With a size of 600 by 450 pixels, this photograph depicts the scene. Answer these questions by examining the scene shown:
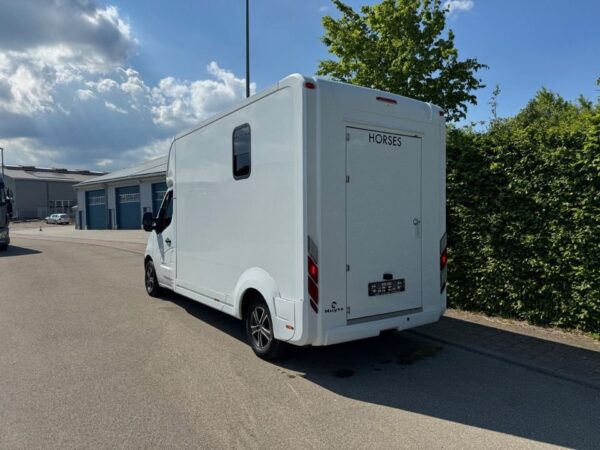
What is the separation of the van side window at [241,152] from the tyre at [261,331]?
57.3 inches

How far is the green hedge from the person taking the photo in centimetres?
536

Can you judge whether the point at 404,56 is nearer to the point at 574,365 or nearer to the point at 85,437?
the point at 574,365

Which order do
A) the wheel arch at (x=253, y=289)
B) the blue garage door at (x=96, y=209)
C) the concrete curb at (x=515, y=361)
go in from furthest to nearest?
the blue garage door at (x=96, y=209), the wheel arch at (x=253, y=289), the concrete curb at (x=515, y=361)

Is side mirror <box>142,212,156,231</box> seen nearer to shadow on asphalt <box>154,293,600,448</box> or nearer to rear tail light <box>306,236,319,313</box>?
shadow on asphalt <box>154,293,600,448</box>

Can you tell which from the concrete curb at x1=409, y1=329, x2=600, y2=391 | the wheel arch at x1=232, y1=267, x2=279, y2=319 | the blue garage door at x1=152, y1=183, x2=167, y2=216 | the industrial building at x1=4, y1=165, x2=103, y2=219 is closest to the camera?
the concrete curb at x1=409, y1=329, x2=600, y2=391

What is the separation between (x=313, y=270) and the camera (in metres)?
4.21

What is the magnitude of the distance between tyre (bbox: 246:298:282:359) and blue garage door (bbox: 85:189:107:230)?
136 ft

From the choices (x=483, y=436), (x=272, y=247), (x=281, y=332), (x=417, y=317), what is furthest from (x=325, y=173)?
(x=483, y=436)

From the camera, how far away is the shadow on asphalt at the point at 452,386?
11.6 ft

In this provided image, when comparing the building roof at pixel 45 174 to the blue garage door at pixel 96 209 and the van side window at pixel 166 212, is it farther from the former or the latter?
the van side window at pixel 166 212

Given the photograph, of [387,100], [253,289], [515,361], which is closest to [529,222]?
[515,361]

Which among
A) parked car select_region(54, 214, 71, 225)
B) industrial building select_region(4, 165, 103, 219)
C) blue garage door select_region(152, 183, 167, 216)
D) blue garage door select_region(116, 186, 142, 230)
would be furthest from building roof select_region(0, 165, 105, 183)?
blue garage door select_region(152, 183, 167, 216)

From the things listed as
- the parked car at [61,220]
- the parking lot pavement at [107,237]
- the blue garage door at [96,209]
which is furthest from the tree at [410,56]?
the parked car at [61,220]

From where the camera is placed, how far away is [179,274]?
6949 mm
